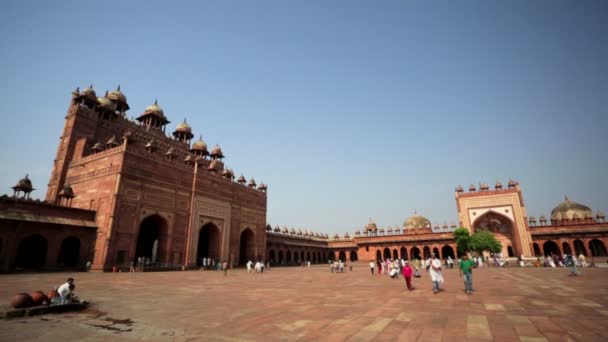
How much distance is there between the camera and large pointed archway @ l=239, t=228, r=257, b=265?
38.7 m

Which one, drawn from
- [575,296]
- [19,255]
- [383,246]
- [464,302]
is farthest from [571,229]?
[19,255]

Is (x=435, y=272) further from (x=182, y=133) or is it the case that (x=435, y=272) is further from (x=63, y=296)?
(x=182, y=133)

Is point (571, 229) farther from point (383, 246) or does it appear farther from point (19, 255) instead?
point (19, 255)

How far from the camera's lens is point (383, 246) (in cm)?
5159

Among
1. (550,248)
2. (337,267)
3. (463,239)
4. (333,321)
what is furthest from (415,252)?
(333,321)

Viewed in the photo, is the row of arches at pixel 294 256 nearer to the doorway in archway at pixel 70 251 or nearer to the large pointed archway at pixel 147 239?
the large pointed archway at pixel 147 239

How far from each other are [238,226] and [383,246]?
27.1 meters

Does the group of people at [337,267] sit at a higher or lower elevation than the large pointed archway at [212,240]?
lower

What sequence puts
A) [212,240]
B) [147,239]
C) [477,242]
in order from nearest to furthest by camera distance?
[147,239] → [212,240] → [477,242]

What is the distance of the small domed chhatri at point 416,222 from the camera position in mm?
56581

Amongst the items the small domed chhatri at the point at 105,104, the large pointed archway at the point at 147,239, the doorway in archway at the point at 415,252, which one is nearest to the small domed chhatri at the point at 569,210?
the doorway in archway at the point at 415,252

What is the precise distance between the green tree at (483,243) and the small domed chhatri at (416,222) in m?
15.7

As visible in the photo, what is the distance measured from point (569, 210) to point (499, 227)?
12907 mm

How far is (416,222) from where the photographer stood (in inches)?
2249
